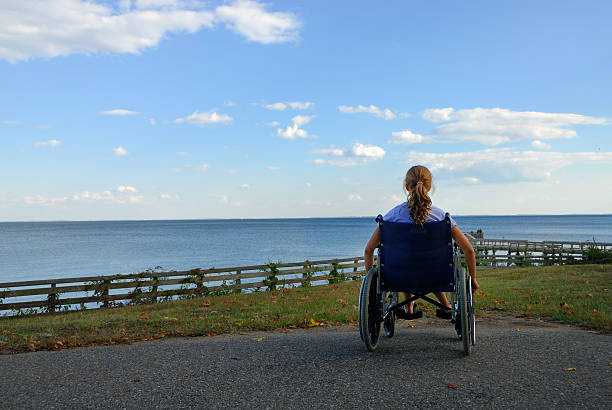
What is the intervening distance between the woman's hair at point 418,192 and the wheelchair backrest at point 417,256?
0.33 feet

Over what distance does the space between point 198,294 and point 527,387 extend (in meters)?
12.9

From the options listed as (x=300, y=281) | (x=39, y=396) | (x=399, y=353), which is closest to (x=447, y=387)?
(x=399, y=353)

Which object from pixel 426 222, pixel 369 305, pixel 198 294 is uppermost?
pixel 426 222

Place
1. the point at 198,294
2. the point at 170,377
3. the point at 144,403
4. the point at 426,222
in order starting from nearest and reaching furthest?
the point at 144,403 → the point at 170,377 → the point at 426,222 → the point at 198,294

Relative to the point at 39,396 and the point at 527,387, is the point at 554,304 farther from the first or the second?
the point at 39,396

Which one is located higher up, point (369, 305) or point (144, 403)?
point (369, 305)

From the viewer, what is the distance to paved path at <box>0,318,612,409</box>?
11.7ft

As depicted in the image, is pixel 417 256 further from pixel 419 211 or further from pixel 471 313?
pixel 471 313

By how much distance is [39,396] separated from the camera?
381cm

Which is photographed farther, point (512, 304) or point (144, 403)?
point (512, 304)

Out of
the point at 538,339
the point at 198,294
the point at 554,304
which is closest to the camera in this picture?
the point at 538,339

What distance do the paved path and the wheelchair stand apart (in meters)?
0.34

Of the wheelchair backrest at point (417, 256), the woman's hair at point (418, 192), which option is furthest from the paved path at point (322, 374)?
the woman's hair at point (418, 192)

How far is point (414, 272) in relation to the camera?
475 cm
